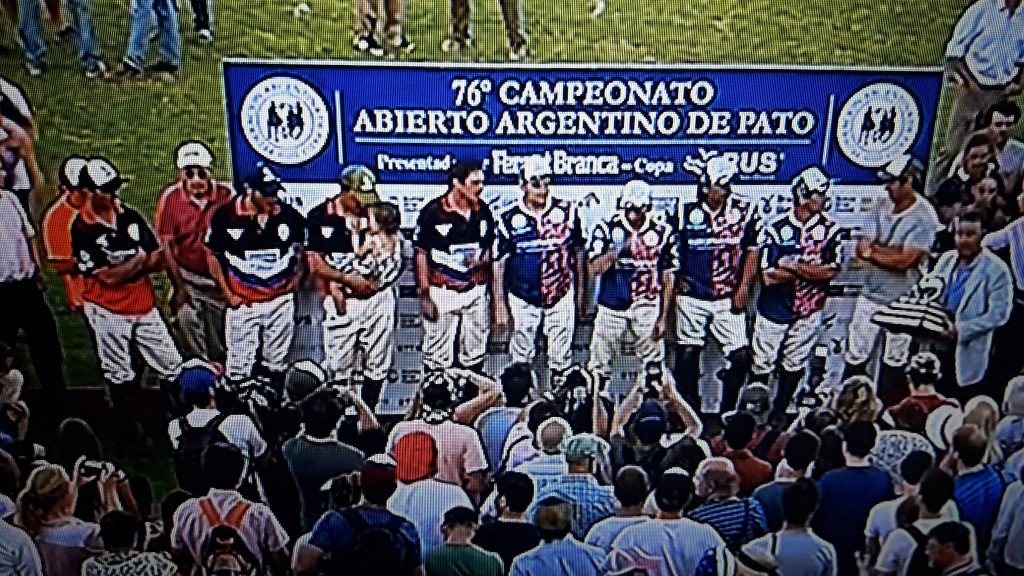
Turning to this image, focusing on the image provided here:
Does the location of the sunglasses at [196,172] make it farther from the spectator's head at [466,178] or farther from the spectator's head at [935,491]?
the spectator's head at [935,491]

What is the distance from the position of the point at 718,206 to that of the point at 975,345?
29.5 inches

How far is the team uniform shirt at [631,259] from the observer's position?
94.1 inches

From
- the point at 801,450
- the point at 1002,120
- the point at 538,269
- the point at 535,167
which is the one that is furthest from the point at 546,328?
the point at 1002,120

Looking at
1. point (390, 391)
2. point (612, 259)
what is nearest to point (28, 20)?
point (390, 391)

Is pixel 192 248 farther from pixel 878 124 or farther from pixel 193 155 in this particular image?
pixel 878 124

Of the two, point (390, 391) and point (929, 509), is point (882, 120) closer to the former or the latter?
point (929, 509)

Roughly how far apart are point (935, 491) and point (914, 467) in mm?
89

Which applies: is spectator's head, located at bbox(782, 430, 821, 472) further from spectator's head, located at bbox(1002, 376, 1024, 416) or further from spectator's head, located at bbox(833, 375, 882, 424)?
spectator's head, located at bbox(1002, 376, 1024, 416)

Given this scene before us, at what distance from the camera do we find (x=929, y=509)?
264 centimetres

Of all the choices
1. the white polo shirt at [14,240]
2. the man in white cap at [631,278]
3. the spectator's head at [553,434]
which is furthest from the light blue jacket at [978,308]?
the white polo shirt at [14,240]

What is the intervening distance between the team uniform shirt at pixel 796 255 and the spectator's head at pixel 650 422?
334 millimetres

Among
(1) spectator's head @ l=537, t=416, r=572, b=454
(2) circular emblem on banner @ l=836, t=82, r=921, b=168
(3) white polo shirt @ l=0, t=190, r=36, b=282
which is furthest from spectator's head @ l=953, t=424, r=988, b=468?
(3) white polo shirt @ l=0, t=190, r=36, b=282

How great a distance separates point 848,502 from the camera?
2602 millimetres

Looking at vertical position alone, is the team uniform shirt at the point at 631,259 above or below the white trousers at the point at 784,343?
above
